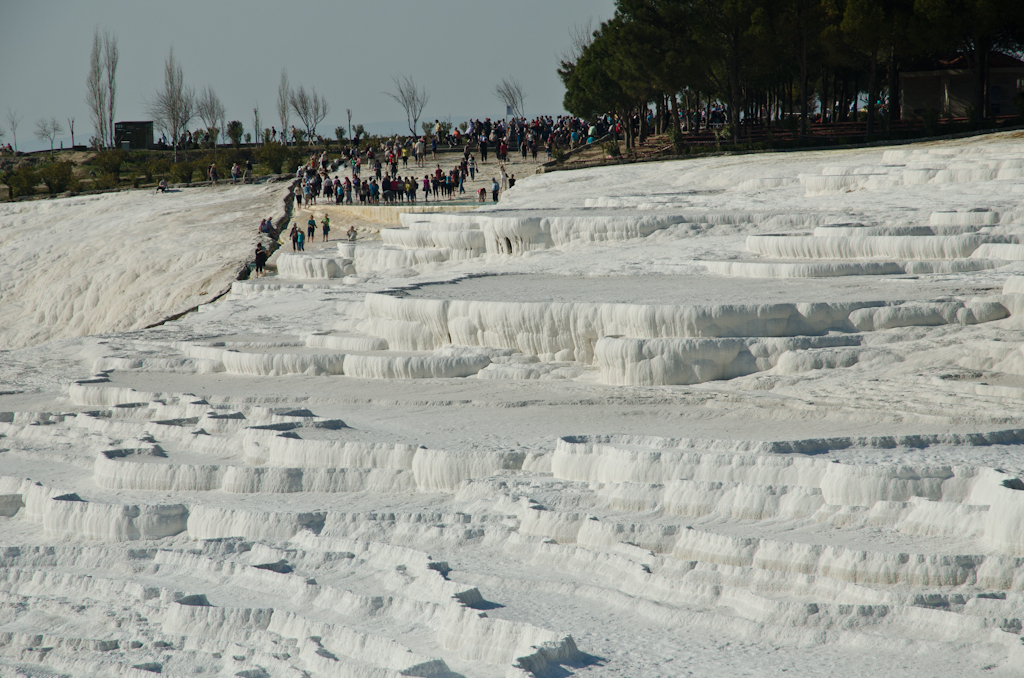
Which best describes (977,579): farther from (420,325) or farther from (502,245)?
(502,245)

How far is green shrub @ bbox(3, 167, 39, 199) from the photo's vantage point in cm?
3048

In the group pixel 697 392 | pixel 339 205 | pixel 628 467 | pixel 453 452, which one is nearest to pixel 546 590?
pixel 628 467

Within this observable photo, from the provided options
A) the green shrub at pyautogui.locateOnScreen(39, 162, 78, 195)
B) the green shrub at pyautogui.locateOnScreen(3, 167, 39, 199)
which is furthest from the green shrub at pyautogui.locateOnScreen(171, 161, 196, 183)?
the green shrub at pyautogui.locateOnScreen(3, 167, 39, 199)

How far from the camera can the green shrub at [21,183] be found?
100 feet

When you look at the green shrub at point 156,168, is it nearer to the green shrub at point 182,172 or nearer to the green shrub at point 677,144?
the green shrub at point 182,172

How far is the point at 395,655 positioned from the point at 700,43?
2310cm

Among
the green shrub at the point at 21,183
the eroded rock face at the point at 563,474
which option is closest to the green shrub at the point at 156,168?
the green shrub at the point at 21,183

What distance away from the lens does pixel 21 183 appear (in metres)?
30.6

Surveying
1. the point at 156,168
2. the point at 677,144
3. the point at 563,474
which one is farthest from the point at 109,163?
the point at 563,474

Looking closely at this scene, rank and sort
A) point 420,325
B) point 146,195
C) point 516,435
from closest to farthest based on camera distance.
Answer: point 516,435, point 420,325, point 146,195

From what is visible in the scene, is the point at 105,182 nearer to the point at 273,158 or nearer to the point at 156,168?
the point at 156,168

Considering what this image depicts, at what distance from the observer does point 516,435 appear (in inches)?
275

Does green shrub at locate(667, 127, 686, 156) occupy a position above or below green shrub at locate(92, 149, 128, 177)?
below

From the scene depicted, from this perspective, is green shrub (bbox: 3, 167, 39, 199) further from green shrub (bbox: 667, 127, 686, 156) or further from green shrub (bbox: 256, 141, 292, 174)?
green shrub (bbox: 667, 127, 686, 156)
